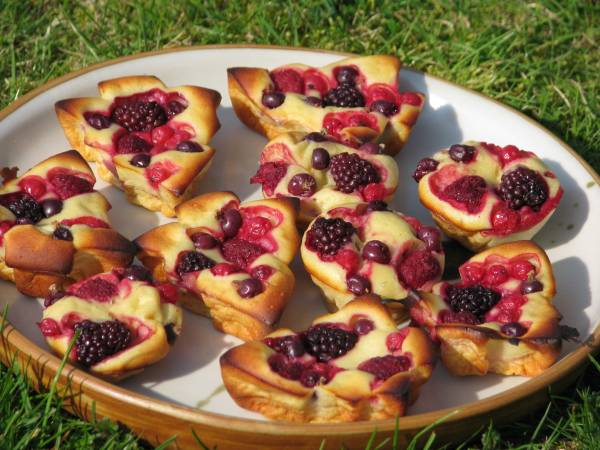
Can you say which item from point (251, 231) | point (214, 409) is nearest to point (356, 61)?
point (251, 231)

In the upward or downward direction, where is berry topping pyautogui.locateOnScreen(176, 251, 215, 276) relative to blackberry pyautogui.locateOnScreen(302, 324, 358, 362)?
upward

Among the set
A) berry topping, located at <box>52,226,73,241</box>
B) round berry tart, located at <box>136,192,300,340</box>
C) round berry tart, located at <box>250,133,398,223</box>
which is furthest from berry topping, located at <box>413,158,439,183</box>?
berry topping, located at <box>52,226,73,241</box>

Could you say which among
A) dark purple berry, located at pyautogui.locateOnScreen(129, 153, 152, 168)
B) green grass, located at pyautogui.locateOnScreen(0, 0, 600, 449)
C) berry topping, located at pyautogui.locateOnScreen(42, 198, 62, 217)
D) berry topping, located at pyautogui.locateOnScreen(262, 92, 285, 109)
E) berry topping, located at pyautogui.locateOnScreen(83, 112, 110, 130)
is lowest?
green grass, located at pyautogui.locateOnScreen(0, 0, 600, 449)

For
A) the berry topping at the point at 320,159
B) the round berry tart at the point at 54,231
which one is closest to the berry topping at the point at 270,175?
the berry topping at the point at 320,159

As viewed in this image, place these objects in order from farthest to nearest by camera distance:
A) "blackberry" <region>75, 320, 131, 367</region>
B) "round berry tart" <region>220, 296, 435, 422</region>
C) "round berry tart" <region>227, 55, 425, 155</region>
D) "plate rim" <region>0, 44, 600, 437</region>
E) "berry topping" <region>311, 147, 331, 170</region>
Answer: "round berry tart" <region>227, 55, 425, 155</region>, "berry topping" <region>311, 147, 331, 170</region>, "blackberry" <region>75, 320, 131, 367</region>, "round berry tart" <region>220, 296, 435, 422</region>, "plate rim" <region>0, 44, 600, 437</region>

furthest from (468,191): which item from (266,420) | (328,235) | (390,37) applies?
(390,37)

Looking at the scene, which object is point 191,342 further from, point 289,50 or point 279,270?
point 289,50

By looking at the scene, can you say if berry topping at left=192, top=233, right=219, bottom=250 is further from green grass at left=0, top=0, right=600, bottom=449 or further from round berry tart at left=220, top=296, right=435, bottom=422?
green grass at left=0, top=0, right=600, bottom=449
